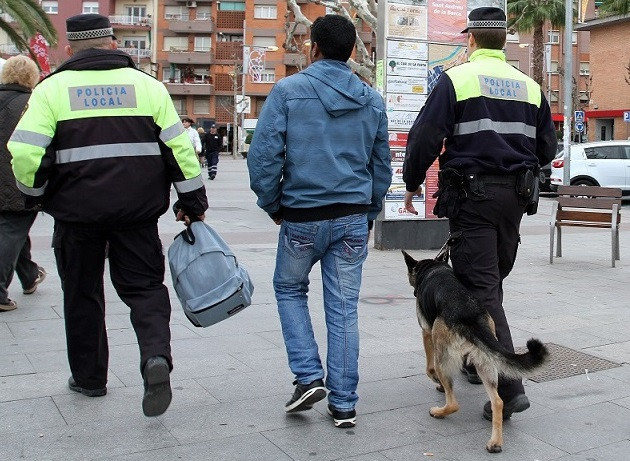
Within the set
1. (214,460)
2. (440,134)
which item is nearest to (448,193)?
(440,134)

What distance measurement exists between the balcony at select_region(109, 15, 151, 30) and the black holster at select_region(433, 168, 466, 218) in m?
72.2

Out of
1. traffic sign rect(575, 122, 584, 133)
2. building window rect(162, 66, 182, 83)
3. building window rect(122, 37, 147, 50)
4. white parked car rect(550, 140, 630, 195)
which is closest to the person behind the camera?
white parked car rect(550, 140, 630, 195)

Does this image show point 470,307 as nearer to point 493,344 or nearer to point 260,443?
point 493,344

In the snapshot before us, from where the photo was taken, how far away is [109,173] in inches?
158

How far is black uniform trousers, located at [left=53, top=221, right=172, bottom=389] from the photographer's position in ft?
13.6

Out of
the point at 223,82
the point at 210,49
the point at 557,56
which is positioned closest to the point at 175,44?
the point at 210,49

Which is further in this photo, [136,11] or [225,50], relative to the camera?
[225,50]

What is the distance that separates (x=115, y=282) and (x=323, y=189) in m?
1.20

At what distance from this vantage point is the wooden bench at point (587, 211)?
996cm

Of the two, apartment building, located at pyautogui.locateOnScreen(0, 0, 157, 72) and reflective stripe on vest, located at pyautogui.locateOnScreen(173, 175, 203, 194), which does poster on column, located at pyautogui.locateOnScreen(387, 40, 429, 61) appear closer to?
reflective stripe on vest, located at pyautogui.locateOnScreen(173, 175, 203, 194)

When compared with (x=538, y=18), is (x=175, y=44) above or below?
above

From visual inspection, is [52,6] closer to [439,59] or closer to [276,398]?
[439,59]

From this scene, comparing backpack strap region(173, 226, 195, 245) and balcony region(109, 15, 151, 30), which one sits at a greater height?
balcony region(109, 15, 151, 30)

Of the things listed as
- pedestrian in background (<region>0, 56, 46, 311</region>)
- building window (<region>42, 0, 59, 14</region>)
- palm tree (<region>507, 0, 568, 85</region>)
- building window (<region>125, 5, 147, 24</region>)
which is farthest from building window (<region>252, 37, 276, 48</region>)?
pedestrian in background (<region>0, 56, 46, 311</region>)
